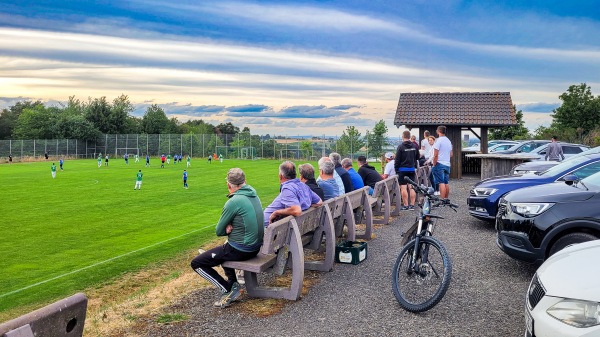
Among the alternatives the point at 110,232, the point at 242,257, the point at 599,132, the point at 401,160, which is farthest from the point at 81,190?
the point at 599,132

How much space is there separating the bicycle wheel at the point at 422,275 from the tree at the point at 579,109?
49218mm

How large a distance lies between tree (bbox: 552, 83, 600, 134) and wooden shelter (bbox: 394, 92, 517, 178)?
27.7 meters

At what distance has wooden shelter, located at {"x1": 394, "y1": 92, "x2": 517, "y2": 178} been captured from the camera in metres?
25.2

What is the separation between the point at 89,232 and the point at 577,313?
12.8 metres

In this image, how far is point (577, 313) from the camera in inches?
152

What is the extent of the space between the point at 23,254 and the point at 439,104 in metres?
20.4

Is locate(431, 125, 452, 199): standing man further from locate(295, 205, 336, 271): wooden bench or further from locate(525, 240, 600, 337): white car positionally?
locate(525, 240, 600, 337): white car

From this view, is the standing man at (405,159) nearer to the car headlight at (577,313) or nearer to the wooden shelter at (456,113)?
the car headlight at (577,313)

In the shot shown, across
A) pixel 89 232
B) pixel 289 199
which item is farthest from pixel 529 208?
pixel 89 232

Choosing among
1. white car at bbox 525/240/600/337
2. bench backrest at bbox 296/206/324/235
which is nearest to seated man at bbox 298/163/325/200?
bench backrest at bbox 296/206/324/235

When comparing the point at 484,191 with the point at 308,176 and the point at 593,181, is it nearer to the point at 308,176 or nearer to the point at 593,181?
the point at 593,181

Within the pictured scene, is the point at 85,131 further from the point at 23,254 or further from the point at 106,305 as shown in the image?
the point at 106,305

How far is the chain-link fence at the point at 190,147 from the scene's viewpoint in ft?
205

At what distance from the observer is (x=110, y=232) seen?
46.8ft
